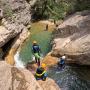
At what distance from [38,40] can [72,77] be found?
52.5ft

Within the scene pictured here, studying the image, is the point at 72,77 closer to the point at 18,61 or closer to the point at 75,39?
the point at 75,39

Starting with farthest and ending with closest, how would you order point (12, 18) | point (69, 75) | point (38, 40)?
point (38, 40)
point (12, 18)
point (69, 75)

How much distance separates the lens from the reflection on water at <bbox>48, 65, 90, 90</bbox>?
24.8 meters

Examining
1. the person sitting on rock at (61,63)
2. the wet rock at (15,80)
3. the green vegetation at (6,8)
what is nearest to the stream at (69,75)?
the person sitting on rock at (61,63)

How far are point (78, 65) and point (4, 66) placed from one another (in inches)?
449

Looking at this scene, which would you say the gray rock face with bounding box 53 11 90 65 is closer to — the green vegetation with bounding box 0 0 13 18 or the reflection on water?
the reflection on water

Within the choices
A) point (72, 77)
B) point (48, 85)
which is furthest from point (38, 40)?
point (48, 85)

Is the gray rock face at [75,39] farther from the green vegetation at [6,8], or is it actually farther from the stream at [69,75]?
the green vegetation at [6,8]

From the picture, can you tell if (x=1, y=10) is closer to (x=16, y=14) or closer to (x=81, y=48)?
(x=16, y=14)

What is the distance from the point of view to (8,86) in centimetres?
1791

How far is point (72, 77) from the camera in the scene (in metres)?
26.6

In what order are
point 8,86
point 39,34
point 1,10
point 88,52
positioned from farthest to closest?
point 39,34
point 1,10
point 88,52
point 8,86

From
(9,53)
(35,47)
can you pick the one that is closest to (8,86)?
(35,47)

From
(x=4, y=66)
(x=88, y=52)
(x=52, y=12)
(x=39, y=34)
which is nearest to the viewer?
(x=4, y=66)
